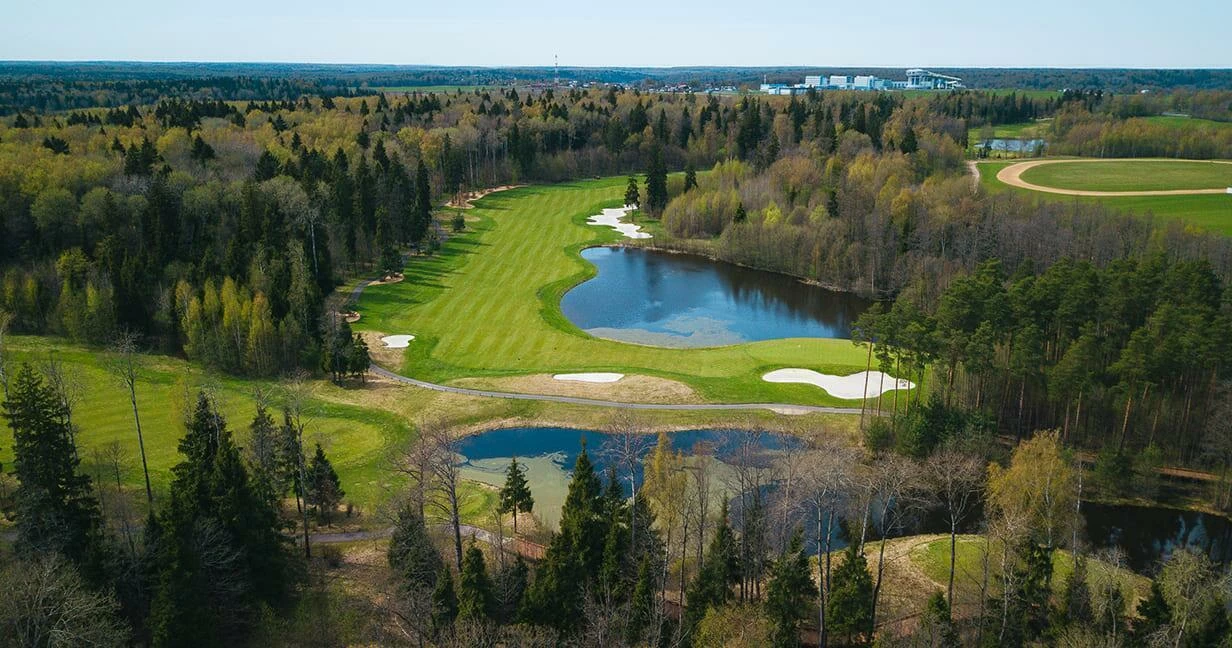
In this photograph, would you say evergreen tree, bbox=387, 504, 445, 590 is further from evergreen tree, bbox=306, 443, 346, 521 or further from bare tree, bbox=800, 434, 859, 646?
bare tree, bbox=800, 434, 859, 646

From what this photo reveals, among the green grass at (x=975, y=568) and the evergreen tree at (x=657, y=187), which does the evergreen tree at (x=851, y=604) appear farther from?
the evergreen tree at (x=657, y=187)

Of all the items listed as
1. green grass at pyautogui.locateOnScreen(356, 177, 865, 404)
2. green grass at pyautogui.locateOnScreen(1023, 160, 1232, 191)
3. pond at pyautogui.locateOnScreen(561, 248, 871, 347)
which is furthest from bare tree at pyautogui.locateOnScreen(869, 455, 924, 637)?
green grass at pyautogui.locateOnScreen(1023, 160, 1232, 191)

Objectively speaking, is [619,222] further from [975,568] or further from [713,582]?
[713,582]

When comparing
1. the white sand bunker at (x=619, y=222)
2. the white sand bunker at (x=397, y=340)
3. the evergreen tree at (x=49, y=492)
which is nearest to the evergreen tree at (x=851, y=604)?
the evergreen tree at (x=49, y=492)

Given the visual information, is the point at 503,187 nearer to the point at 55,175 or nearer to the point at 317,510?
the point at 55,175

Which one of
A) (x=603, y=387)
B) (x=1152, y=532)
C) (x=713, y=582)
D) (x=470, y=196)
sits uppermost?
(x=470, y=196)

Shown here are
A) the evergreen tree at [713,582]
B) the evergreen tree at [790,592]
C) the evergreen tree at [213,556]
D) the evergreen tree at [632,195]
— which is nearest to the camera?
the evergreen tree at [213,556]

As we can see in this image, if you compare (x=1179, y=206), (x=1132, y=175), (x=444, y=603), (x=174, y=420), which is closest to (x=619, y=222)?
(x=1179, y=206)

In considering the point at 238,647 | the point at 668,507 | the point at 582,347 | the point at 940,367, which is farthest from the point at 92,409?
the point at 940,367
